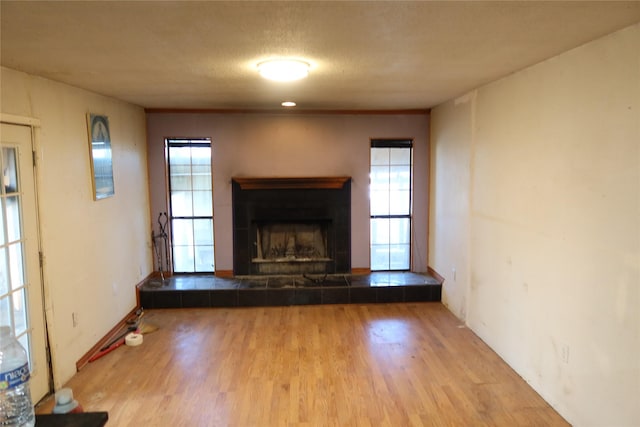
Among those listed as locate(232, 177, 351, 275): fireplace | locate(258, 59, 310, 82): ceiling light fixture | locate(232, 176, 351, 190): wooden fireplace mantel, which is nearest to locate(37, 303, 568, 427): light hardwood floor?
locate(232, 177, 351, 275): fireplace

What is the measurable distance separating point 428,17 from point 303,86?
6.39ft

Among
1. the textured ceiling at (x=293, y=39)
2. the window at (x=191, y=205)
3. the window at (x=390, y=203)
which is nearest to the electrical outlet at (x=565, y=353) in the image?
the textured ceiling at (x=293, y=39)

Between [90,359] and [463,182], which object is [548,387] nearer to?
[463,182]

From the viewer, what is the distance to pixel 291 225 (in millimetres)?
5734

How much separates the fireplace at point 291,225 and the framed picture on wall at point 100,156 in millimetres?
1612

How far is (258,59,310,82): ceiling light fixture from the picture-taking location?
9.02 feet

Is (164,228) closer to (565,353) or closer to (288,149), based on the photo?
(288,149)

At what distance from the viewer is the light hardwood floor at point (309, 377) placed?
112 inches

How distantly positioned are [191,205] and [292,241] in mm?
1392

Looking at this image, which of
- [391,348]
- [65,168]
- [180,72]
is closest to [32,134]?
[65,168]

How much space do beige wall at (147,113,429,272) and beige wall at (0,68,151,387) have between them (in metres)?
1.01

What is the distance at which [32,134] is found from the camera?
301 centimetres

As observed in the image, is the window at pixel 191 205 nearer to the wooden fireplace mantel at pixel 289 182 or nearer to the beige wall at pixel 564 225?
the wooden fireplace mantel at pixel 289 182

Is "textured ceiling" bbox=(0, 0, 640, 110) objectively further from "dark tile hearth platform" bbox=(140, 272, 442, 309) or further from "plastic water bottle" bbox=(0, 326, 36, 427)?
"dark tile hearth platform" bbox=(140, 272, 442, 309)
